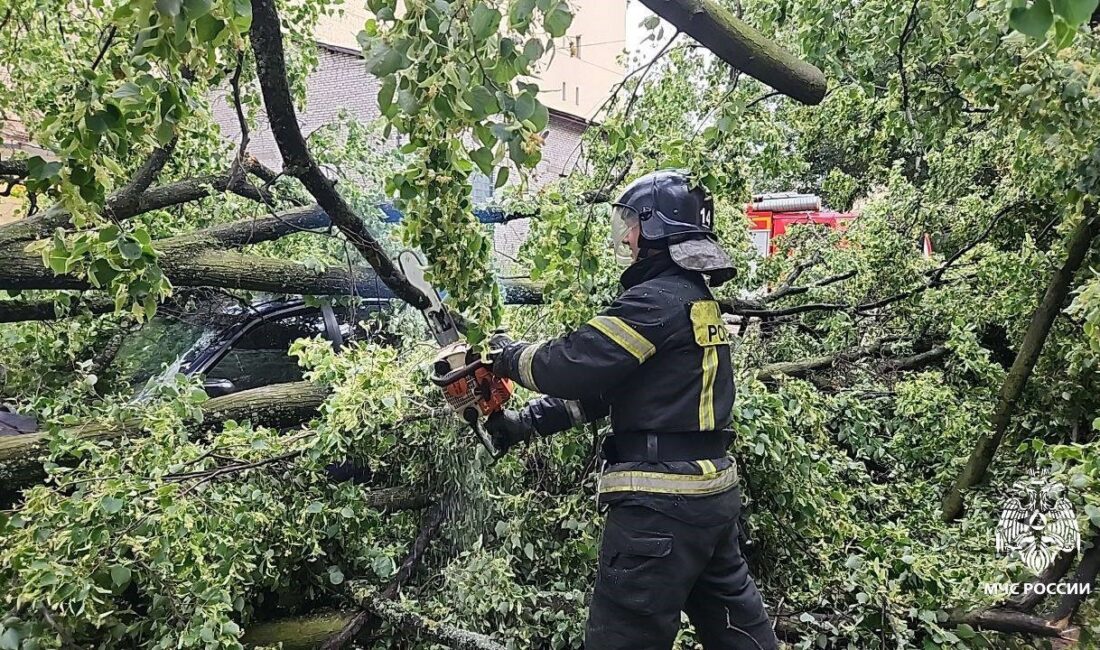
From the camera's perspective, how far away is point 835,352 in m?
5.24

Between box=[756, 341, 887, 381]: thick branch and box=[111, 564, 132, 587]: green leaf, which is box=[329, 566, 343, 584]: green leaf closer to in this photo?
box=[111, 564, 132, 587]: green leaf

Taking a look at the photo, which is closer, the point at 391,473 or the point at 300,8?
the point at 391,473

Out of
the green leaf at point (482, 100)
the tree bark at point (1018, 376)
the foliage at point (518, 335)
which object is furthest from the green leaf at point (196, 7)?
the tree bark at point (1018, 376)

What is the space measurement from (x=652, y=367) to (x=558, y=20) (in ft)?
3.87

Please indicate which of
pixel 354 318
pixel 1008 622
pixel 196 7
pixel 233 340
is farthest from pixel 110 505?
pixel 1008 622

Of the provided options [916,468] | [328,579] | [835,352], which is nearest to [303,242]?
[328,579]

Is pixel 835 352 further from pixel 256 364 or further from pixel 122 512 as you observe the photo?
pixel 122 512

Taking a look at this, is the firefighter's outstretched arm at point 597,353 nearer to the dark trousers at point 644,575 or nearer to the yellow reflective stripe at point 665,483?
the yellow reflective stripe at point 665,483

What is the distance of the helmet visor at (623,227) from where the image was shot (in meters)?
2.38

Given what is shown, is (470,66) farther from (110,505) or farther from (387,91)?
(110,505)

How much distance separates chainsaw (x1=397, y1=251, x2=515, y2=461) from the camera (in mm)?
2285

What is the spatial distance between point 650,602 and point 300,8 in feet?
13.5

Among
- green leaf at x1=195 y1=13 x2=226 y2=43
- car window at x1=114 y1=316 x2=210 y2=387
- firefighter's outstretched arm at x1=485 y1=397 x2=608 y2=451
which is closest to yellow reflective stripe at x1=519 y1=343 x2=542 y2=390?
firefighter's outstretched arm at x1=485 y1=397 x2=608 y2=451

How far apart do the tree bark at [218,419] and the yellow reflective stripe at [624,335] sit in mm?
1780
